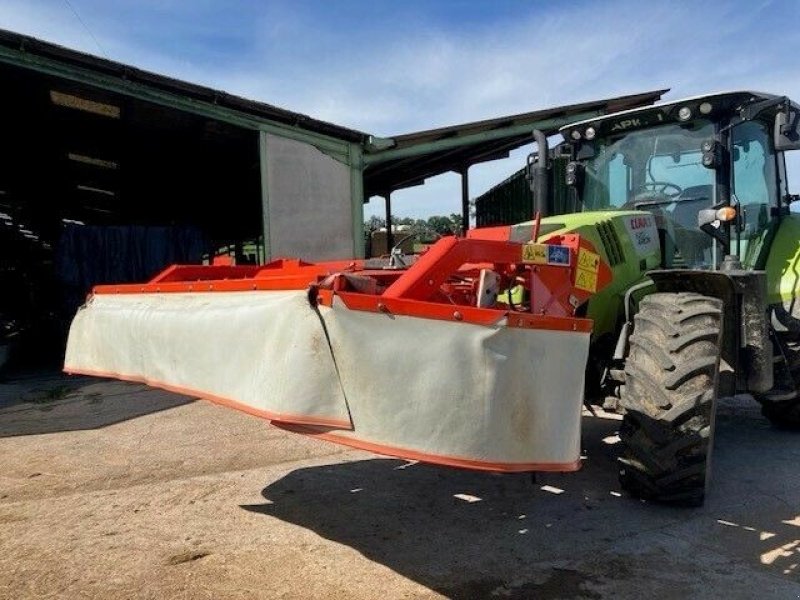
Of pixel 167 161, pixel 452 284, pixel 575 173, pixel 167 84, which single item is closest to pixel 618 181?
pixel 575 173

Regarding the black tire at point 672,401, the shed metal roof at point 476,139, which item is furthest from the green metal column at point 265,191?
the black tire at point 672,401

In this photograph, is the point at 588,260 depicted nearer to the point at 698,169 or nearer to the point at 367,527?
the point at 698,169

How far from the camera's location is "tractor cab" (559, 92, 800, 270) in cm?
434

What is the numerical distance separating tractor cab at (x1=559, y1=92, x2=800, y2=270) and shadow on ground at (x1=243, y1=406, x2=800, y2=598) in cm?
160

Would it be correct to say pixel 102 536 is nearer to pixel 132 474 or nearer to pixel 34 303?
pixel 132 474

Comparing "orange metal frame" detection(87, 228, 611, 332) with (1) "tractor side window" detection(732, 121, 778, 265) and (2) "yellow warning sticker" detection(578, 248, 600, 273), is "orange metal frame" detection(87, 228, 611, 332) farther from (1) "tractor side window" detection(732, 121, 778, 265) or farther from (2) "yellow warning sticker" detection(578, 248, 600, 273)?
(1) "tractor side window" detection(732, 121, 778, 265)

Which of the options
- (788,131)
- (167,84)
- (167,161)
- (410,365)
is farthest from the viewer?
(167,161)

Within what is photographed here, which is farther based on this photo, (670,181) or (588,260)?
(670,181)

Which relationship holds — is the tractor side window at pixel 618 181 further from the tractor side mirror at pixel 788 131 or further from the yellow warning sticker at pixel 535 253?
the yellow warning sticker at pixel 535 253

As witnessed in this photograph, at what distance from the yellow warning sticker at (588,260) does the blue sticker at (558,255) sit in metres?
0.14

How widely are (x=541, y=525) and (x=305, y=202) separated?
7.01 meters

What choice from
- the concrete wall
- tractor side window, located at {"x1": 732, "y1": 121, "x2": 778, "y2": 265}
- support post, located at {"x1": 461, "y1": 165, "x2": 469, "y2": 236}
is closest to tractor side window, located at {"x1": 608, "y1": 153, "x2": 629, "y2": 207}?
tractor side window, located at {"x1": 732, "y1": 121, "x2": 778, "y2": 265}

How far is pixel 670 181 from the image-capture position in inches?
186

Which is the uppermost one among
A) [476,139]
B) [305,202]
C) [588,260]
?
[476,139]
